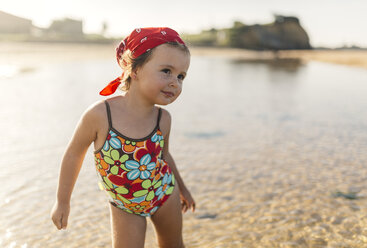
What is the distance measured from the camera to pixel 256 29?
61531mm

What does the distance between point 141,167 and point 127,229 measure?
404mm

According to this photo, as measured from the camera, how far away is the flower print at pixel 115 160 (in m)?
1.94

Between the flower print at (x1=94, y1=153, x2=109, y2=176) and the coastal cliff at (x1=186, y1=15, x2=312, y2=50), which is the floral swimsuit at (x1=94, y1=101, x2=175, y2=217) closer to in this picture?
the flower print at (x1=94, y1=153, x2=109, y2=176)

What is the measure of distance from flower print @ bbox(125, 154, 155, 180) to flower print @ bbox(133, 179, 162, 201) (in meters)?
0.04

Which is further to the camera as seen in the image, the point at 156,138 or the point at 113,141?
the point at 156,138

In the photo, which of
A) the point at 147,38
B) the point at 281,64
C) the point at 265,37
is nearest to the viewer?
the point at 147,38

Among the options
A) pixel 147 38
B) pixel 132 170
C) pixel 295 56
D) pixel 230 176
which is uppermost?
pixel 147 38

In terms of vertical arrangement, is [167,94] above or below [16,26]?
below

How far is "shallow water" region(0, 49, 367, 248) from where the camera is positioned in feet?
9.84

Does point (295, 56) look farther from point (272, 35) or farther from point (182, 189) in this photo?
point (182, 189)

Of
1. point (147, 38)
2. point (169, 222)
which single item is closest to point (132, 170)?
point (169, 222)

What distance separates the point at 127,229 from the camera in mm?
2047

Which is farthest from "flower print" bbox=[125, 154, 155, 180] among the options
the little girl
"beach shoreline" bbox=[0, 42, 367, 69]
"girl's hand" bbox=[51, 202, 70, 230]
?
"beach shoreline" bbox=[0, 42, 367, 69]

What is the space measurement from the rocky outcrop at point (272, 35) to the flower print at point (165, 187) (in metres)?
62.3
